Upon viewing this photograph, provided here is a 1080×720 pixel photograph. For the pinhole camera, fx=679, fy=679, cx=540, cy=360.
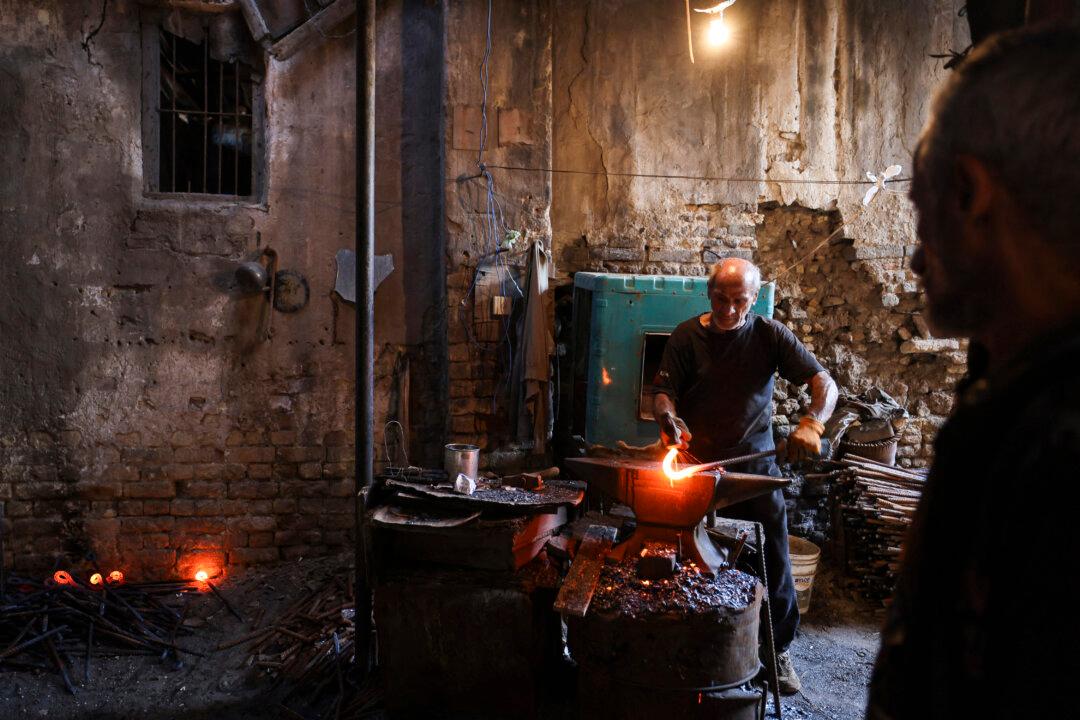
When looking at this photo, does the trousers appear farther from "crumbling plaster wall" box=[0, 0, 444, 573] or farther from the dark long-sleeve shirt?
"crumbling plaster wall" box=[0, 0, 444, 573]

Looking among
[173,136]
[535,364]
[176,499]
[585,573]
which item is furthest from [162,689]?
[173,136]

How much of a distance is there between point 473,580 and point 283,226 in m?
3.22

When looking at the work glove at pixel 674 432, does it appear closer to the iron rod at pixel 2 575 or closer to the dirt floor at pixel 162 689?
the dirt floor at pixel 162 689

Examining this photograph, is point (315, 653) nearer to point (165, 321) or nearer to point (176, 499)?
point (176, 499)

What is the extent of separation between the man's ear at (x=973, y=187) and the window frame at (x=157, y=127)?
4997mm

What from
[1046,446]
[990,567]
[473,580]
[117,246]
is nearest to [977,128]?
[1046,446]

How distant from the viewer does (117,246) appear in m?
4.89

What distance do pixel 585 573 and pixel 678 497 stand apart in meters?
0.50

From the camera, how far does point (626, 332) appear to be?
4.66m

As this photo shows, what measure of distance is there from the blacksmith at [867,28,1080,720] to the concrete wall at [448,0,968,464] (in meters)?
4.22

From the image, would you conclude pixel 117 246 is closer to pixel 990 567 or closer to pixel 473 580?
pixel 473 580

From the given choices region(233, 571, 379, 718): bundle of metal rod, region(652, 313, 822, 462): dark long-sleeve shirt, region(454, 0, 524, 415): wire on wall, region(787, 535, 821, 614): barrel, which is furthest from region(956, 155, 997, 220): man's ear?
region(454, 0, 524, 415): wire on wall

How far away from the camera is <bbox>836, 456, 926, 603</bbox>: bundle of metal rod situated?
14.7 ft

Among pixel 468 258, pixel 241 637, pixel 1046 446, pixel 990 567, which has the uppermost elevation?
pixel 468 258
